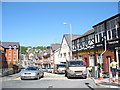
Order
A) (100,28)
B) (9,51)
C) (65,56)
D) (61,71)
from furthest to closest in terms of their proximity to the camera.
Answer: (9,51)
(65,56)
(61,71)
(100,28)

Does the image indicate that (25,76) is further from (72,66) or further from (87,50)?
(87,50)

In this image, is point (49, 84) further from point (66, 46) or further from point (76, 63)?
point (66, 46)

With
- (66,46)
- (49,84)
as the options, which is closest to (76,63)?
(49,84)

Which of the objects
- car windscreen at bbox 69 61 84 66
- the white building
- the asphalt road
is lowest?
the asphalt road

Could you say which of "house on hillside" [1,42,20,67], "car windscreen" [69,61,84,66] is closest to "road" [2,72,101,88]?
"car windscreen" [69,61,84,66]

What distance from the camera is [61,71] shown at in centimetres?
2794

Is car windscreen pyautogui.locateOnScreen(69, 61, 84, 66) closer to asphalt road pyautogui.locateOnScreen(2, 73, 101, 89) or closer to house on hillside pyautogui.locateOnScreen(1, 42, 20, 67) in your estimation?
asphalt road pyautogui.locateOnScreen(2, 73, 101, 89)

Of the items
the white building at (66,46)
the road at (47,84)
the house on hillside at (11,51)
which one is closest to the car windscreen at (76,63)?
the road at (47,84)

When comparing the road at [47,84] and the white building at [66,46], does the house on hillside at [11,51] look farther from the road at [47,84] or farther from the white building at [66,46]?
the road at [47,84]

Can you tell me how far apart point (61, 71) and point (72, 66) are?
1071cm

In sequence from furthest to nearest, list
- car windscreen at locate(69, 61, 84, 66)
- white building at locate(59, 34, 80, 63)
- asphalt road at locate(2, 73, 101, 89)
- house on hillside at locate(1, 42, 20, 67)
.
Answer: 1. house on hillside at locate(1, 42, 20, 67)
2. white building at locate(59, 34, 80, 63)
3. car windscreen at locate(69, 61, 84, 66)
4. asphalt road at locate(2, 73, 101, 89)

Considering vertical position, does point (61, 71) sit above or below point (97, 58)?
below

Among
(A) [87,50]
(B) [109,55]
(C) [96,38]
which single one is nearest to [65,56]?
(A) [87,50]

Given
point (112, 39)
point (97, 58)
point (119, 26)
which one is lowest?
point (97, 58)
